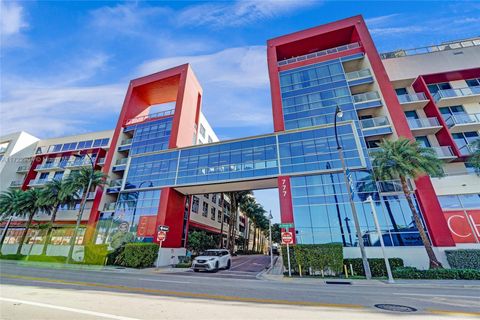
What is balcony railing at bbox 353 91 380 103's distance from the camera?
2601cm

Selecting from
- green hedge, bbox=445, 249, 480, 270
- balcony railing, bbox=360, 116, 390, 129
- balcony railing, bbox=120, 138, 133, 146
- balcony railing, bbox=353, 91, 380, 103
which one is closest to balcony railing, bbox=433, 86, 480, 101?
balcony railing, bbox=353, 91, 380, 103

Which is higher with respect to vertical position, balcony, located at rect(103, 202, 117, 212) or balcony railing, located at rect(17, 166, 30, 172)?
balcony railing, located at rect(17, 166, 30, 172)

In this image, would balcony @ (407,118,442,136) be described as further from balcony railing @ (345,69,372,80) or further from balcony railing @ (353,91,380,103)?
balcony railing @ (345,69,372,80)

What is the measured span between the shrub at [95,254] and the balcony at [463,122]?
4059 centimetres

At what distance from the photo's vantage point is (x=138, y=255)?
20969 millimetres

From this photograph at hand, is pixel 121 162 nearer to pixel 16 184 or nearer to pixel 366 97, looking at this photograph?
pixel 16 184

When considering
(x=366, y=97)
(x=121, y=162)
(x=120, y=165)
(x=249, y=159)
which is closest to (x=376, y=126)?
(x=366, y=97)

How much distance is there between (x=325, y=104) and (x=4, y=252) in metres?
55.2

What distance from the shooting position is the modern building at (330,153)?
20.0m

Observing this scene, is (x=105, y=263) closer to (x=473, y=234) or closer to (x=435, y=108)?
(x=473, y=234)

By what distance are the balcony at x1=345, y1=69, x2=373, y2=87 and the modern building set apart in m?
0.14

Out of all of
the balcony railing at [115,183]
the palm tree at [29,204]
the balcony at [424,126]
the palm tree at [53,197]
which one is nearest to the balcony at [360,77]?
the balcony at [424,126]

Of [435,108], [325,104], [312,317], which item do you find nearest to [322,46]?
[325,104]

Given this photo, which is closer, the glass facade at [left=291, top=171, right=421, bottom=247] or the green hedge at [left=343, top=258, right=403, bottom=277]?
the green hedge at [left=343, top=258, right=403, bottom=277]
